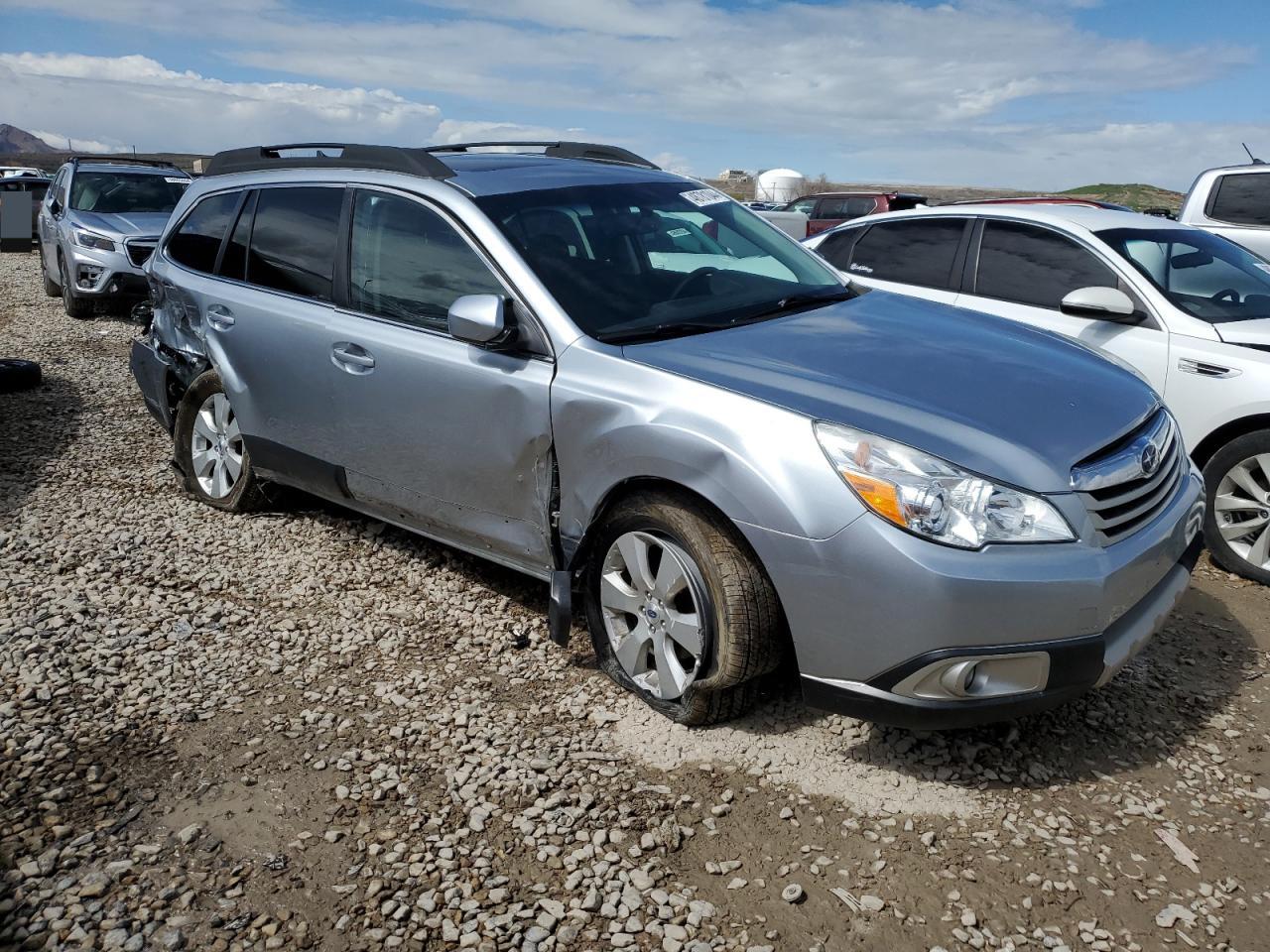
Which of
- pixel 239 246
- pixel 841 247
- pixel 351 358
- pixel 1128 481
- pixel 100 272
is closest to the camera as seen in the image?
pixel 1128 481

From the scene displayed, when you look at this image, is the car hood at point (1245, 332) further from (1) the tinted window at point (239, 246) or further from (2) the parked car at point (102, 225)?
(2) the parked car at point (102, 225)

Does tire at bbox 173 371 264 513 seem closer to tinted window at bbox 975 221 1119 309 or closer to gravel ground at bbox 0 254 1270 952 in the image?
gravel ground at bbox 0 254 1270 952

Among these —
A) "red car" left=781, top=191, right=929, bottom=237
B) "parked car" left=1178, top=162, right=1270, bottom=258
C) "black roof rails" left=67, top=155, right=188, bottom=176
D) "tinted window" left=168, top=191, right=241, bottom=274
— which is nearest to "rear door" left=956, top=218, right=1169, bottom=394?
"tinted window" left=168, top=191, right=241, bottom=274

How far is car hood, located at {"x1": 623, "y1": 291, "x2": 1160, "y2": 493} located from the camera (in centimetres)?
298

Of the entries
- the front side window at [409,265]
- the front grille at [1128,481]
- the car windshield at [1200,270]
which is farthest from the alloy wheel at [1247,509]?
the front side window at [409,265]

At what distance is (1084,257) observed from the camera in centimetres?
566

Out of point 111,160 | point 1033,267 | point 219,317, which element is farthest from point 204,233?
point 111,160

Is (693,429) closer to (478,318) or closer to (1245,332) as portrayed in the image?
(478,318)

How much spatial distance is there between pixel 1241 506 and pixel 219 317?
4876 millimetres

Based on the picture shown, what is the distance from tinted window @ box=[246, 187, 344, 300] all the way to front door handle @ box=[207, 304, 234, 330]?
7.7 inches

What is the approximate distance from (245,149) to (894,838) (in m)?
4.49

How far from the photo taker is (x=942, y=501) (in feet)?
9.32

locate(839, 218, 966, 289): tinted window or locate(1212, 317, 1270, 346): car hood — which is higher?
locate(839, 218, 966, 289): tinted window

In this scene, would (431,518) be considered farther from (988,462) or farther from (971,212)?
(971,212)
